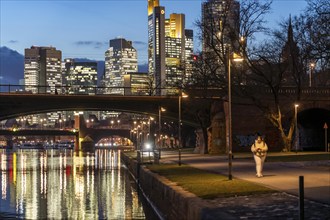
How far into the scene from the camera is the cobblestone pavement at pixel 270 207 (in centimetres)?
1555

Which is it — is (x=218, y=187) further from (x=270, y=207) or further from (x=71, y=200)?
(x=71, y=200)

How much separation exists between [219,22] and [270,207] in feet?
140

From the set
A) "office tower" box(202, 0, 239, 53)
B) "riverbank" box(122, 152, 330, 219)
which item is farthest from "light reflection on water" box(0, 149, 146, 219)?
"office tower" box(202, 0, 239, 53)

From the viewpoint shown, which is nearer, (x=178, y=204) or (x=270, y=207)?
(x=270, y=207)

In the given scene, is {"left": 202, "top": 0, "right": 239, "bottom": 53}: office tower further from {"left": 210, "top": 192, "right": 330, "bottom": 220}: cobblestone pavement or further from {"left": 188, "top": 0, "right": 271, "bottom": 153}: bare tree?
{"left": 210, "top": 192, "right": 330, "bottom": 220}: cobblestone pavement

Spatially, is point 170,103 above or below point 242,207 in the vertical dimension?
above

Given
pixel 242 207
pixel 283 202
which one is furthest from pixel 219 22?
pixel 242 207

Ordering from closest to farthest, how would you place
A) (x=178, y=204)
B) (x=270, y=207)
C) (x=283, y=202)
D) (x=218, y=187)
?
(x=270, y=207), (x=283, y=202), (x=178, y=204), (x=218, y=187)

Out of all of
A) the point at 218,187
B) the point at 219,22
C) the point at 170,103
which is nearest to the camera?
the point at 218,187

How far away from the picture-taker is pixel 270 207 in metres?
17.3

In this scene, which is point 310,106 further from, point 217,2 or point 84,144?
point 84,144

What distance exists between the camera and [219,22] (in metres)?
58.4

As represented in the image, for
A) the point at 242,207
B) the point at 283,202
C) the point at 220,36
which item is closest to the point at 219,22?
the point at 220,36

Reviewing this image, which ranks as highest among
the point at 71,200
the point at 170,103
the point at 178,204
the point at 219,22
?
the point at 219,22
